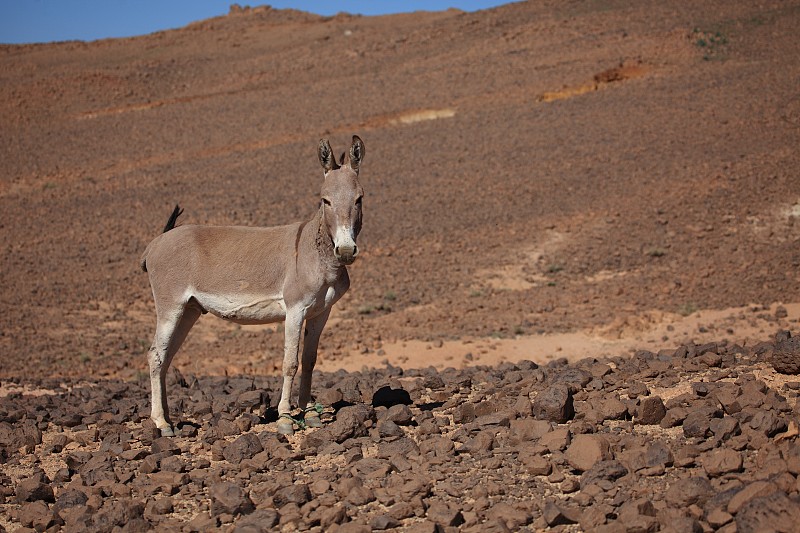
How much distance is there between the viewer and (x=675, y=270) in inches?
765

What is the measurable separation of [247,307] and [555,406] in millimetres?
3134

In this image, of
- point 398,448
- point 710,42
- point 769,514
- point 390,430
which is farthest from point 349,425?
point 710,42

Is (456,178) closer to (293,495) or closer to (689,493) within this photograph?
(293,495)

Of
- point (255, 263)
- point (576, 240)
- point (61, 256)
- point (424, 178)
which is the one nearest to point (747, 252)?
point (576, 240)

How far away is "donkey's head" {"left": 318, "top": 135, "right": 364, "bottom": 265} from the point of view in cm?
727

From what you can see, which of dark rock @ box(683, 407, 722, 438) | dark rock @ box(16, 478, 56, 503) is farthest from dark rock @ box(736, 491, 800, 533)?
dark rock @ box(16, 478, 56, 503)

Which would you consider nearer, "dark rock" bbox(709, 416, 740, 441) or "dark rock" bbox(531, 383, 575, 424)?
"dark rock" bbox(709, 416, 740, 441)

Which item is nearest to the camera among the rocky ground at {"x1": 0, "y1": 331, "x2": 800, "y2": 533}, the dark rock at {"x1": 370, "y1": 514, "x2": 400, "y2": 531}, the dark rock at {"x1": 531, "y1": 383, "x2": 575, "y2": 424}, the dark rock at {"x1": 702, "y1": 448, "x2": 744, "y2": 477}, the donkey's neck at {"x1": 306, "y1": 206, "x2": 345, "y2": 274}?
the rocky ground at {"x1": 0, "y1": 331, "x2": 800, "y2": 533}

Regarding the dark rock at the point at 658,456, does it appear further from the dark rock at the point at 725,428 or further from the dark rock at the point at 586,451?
the dark rock at the point at 725,428

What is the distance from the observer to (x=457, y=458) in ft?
22.1

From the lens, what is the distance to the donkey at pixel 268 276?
7.89 metres

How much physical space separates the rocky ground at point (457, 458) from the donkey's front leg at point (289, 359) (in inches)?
6.2

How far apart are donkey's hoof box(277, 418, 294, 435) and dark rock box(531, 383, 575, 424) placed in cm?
225

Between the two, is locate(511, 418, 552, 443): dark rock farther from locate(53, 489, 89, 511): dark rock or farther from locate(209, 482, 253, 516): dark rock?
locate(53, 489, 89, 511): dark rock
